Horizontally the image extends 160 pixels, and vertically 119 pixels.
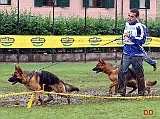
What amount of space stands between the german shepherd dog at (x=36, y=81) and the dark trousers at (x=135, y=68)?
4.74 feet

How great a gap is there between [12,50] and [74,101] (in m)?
15.4

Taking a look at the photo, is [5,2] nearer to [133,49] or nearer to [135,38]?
[133,49]

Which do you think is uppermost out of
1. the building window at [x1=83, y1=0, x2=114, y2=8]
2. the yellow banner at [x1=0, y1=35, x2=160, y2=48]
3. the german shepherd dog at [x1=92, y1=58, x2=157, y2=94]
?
the building window at [x1=83, y1=0, x2=114, y2=8]

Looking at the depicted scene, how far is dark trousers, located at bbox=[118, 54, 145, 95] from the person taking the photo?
1261 cm

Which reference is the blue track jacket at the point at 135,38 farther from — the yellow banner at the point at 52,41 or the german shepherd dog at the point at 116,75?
the yellow banner at the point at 52,41

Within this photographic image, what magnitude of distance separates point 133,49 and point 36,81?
2.34 m

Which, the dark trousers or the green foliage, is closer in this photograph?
the dark trousers

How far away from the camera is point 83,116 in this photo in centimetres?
988

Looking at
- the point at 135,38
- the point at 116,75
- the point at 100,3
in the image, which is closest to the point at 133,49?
the point at 135,38

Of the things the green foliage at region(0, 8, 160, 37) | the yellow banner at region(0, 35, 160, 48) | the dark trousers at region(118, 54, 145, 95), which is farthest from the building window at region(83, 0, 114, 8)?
the dark trousers at region(118, 54, 145, 95)

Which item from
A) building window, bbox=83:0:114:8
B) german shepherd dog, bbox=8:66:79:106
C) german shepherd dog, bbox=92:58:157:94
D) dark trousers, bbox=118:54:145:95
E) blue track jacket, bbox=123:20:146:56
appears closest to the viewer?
german shepherd dog, bbox=8:66:79:106

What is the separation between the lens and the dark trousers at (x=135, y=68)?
496 inches

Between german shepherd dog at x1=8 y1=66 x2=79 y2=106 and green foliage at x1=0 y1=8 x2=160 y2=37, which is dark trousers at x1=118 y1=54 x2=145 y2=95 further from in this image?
green foliage at x1=0 y1=8 x2=160 y2=37

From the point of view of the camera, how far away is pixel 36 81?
11867 mm
